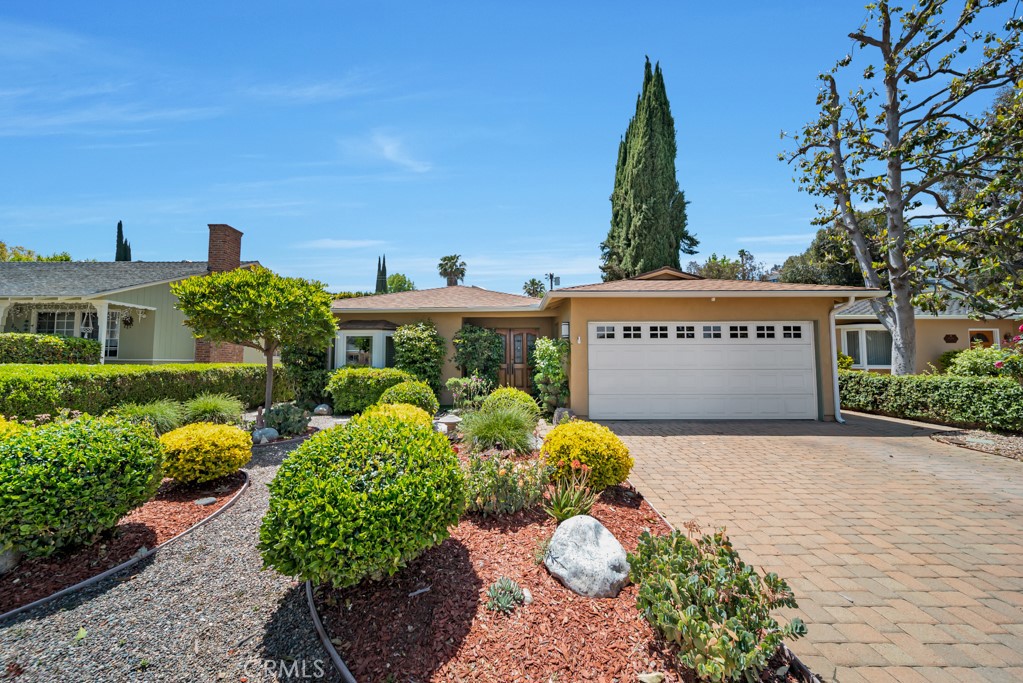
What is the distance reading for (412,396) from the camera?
9.24m

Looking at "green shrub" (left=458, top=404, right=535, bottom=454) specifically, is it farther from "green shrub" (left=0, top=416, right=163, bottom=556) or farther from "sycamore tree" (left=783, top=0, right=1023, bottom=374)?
"sycamore tree" (left=783, top=0, right=1023, bottom=374)

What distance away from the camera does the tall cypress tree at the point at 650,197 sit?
23656 millimetres

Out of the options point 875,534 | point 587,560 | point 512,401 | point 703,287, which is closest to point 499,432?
point 512,401

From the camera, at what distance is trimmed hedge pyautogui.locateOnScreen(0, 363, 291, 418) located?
659 centimetres

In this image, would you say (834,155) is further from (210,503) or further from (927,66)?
(210,503)

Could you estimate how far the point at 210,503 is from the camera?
4711 mm

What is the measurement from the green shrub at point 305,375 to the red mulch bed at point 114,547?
704 centimetres

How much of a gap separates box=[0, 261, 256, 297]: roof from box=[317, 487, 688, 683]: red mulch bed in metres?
15.9

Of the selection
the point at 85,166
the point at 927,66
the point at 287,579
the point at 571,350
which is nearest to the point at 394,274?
the point at 85,166

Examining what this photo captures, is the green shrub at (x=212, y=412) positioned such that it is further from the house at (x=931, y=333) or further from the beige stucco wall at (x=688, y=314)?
the house at (x=931, y=333)

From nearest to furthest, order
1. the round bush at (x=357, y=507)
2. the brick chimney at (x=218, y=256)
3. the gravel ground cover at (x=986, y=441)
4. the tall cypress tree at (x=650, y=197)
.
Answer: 1. the round bush at (x=357, y=507)
2. the gravel ground cover at (x=986, y=441)
3. the brick chimney at (x=218, y=256)
4. the tall cypress tree at (x=650, y=197)

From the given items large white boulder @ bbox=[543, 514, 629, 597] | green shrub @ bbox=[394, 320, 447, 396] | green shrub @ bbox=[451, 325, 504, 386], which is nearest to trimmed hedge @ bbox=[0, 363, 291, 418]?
green shrub @ bbox=[394, 320, 447, 396]

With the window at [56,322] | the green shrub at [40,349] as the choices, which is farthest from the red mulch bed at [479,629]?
the window at [56,322]

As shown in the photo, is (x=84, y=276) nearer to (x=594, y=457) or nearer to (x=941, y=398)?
(x=594, y=457)
